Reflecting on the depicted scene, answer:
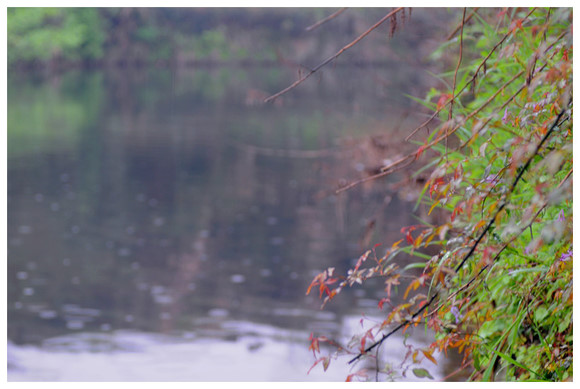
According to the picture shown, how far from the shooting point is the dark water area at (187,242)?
7.59m

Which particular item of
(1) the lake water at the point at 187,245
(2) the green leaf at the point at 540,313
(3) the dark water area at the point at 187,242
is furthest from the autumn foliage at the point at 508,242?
(1) the lake water at the point at 187,245

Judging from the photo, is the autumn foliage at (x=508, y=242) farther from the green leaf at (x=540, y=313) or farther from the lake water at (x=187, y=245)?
the lake water at (x=187, y=245)

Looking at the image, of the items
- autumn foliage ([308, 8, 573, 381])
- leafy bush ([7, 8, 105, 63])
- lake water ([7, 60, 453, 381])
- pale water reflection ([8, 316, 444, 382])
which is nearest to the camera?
autumn foliage ([308, 8, 573, 381])

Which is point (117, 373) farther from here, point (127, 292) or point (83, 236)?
point (83, 236)

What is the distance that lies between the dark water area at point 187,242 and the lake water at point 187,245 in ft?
0.09

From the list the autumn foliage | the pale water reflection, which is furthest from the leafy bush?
the autumn foliage

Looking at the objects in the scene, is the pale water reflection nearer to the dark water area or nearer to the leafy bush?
the dark water area

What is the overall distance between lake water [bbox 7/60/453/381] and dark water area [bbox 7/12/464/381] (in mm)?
28

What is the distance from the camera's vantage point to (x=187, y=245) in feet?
39.4

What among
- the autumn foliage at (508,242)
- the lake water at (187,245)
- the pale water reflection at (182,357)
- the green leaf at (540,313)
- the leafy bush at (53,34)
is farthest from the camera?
the leafy bush at (53,34)

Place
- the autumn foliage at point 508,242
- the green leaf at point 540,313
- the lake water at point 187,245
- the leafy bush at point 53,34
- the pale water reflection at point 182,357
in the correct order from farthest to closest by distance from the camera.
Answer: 1. the leafy bush at point 53,34
2. the lake water at point 187,245
3. the pale water reflection at point 182,357
4. the green leaf at point 540,313
5. the autumn foliage at point 508,242

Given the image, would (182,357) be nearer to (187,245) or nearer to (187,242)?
(187,245)

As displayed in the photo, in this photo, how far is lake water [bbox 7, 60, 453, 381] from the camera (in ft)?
24.6

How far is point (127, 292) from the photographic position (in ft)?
31.6
